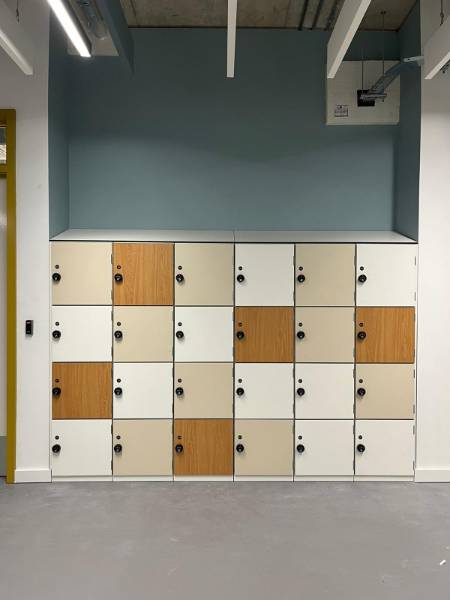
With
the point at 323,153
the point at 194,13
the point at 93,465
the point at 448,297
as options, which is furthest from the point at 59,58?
the point at 448,297

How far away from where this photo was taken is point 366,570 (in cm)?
352

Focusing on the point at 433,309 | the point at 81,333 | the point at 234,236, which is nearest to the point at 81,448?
the point at 81,333

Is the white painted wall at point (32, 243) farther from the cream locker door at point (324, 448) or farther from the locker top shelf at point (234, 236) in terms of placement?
the cream locker door at point (324, 448)

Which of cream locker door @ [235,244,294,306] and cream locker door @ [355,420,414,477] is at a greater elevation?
cream locker door @ [235,244,294,306]

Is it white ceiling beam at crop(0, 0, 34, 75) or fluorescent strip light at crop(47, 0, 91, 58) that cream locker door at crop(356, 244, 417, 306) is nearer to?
fluorescent strip light at crop(47, 0, 91, 58)

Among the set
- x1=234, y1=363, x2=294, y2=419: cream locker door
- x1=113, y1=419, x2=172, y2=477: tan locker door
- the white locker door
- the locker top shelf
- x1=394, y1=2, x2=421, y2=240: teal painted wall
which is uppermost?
x1=394, y1=2, x2=421, y2=240: teal painted wall

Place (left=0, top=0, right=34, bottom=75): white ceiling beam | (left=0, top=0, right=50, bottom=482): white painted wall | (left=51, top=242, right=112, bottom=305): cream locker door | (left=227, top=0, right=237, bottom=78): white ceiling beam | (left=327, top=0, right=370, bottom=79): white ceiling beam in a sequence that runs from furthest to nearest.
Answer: (left=51, top=242, right=112, bottom=305): cream locker door < (left=0, top=0, right=50, bottom=482): white painted wall < (left=0, top=0, right=34, bottom=75): white ceiling beam < (left=327, top=0, right=370, bottom=79): white ceiling beam < (left=227, top=0, right=237, bottom=78): white ceiling beam

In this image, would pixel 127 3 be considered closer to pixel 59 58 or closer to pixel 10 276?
pixel 59 58

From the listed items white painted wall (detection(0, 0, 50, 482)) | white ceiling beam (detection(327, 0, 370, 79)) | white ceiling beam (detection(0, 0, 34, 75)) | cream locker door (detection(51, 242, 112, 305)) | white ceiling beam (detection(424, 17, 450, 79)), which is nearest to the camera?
white ceiling beam (detection(327, 0, 370, 79))

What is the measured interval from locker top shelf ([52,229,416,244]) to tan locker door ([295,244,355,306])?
7 cm

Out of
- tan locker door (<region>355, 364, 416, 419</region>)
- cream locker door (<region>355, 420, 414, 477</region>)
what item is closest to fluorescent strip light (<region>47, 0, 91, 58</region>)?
tan locker door (<region>355, 364, 416, 419</region>)

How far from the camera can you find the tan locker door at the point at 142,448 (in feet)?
15.8

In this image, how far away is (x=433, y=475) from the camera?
15.8 feet

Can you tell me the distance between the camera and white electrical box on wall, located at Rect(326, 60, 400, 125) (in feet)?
17.0
